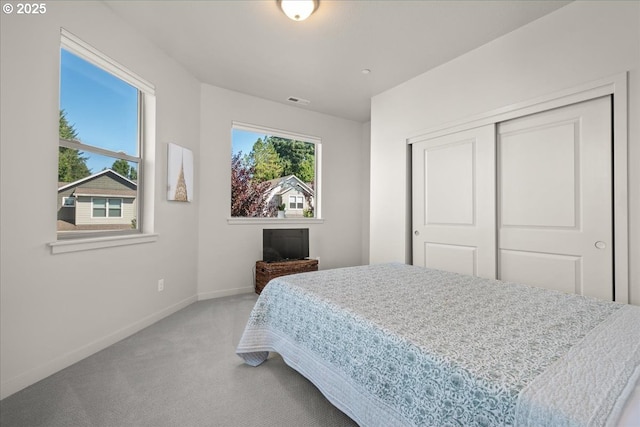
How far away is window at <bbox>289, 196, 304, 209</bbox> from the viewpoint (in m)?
4.64

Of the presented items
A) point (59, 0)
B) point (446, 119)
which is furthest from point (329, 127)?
point (59, 0)

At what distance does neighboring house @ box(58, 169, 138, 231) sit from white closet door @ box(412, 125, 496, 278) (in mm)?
3051

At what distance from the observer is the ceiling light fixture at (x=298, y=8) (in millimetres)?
2148

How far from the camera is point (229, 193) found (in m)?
3.91

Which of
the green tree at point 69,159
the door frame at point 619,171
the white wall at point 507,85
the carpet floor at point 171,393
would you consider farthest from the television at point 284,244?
the door frame at point 619,171

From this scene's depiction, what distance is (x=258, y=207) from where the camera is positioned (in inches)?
171

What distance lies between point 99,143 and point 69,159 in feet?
1.06

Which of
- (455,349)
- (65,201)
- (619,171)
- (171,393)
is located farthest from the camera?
(65,201)

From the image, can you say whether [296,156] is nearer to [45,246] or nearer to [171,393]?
[45,246]

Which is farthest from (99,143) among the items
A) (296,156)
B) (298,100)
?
(296,156)

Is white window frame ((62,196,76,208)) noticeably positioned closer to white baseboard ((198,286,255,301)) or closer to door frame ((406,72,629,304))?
white baseboard ((198,286,255,301))

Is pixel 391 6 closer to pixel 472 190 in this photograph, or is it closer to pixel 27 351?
pixel 472 190

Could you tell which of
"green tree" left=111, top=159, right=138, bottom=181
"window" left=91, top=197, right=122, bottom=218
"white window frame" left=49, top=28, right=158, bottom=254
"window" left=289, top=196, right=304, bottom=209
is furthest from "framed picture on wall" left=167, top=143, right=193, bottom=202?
"window" left=289, top=196, right=304, bottom=209

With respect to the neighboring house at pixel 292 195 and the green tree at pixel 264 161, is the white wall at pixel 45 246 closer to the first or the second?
the green tree at pixel 264 161
